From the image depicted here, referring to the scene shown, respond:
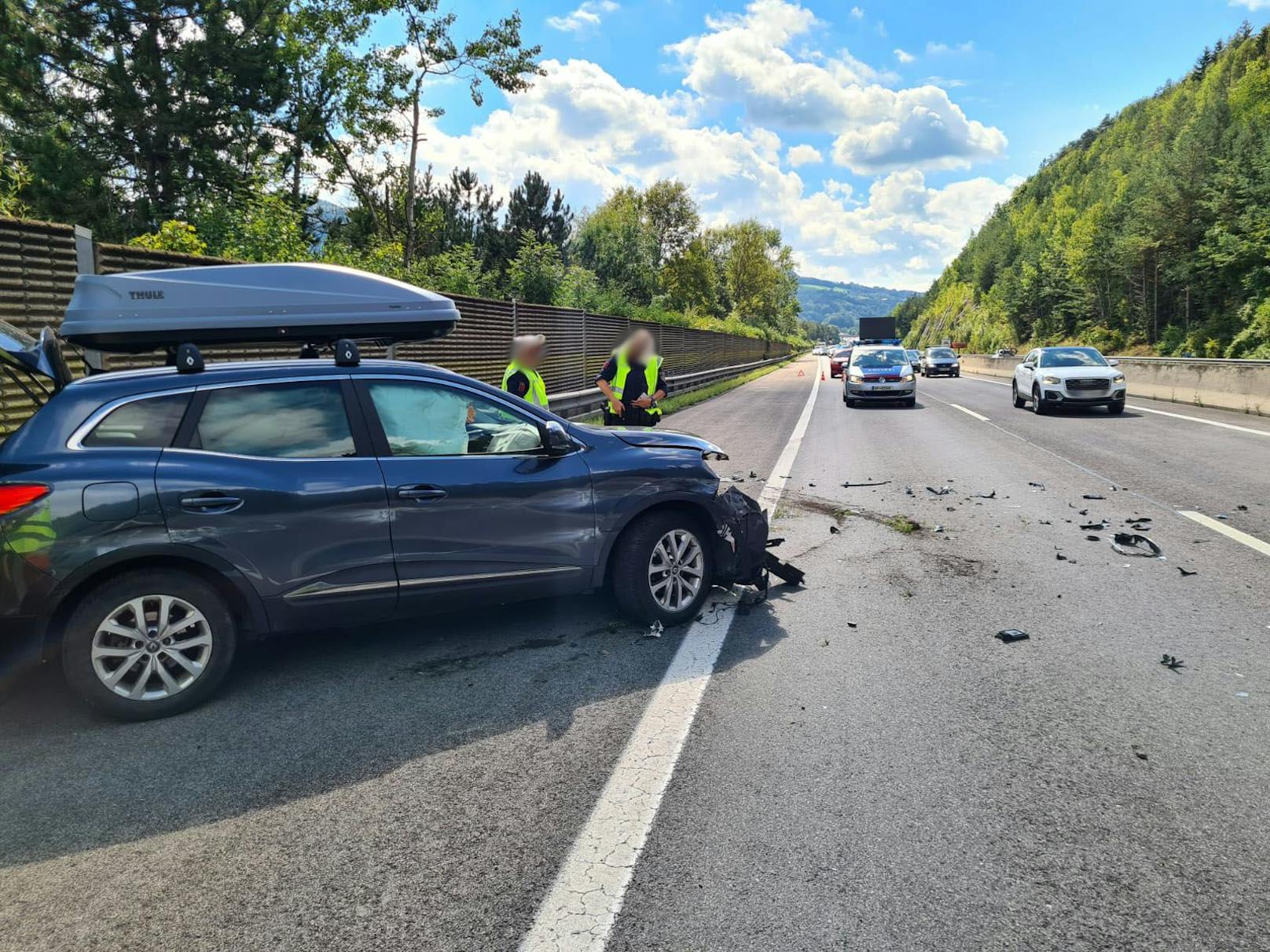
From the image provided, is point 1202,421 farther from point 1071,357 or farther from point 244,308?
point 244,308

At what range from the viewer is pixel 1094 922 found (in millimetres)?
2367

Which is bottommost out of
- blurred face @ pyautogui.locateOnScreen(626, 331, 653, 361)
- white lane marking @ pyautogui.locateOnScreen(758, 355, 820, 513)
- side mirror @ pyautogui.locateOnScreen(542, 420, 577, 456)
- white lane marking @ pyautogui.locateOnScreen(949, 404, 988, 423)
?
white lane marking @ pyautogui.locateOnScreen(758, 355, 820, 513)

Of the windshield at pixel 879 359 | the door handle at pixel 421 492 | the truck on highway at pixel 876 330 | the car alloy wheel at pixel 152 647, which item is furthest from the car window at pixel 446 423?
the truck on highway at pixel 876 330

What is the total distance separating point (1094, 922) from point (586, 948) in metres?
1.49

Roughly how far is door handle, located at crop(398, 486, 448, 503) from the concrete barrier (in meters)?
19.9

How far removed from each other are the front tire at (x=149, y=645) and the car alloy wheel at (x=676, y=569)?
237cm

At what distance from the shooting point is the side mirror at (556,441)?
475 centimetres

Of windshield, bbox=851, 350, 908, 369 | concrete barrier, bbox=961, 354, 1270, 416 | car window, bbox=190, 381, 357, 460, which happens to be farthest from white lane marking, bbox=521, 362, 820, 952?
windshield, bbox=851, 350, 908, 369

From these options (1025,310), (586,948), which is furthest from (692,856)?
(1025,310)

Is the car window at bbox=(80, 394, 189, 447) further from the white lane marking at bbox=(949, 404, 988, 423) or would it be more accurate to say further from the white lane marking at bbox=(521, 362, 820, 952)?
the white lane marking at bbox=(949, 404, 988, 423)

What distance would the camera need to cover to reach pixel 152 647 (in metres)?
3.85

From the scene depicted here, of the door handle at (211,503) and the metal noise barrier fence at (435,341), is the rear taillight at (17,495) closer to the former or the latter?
the door handle at (211,503)

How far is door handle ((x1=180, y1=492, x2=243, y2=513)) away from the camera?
12.7 feet

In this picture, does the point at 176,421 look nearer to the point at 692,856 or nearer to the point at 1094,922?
the point at 692,856
